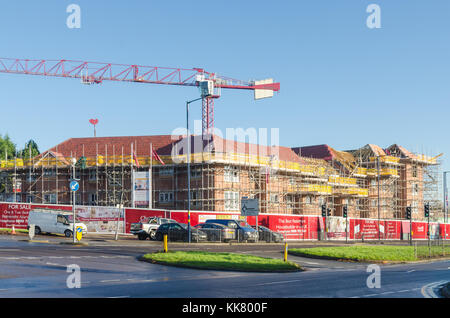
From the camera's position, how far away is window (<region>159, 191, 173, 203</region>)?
213ft

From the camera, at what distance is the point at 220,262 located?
83.5 ft

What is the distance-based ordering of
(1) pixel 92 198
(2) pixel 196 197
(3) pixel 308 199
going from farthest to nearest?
1. (3) pixel 308 199
2. (1) pixel 92 198
3. (2) pixel 196 197

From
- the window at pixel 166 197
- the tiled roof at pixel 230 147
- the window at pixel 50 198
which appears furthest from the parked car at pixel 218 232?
the window at pixel 50 198

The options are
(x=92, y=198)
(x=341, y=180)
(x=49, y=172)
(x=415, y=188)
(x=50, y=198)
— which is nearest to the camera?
(x=92, y=198)

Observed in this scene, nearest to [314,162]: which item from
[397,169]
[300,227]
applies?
[397,169]

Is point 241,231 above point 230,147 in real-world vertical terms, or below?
below

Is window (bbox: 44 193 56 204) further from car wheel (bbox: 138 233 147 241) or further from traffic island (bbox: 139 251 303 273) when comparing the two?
traffic island (bbox: 139 251 303 273)

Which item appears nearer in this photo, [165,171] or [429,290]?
[429,290]

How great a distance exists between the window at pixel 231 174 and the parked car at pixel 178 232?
22107 mm

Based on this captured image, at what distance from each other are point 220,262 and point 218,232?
16913 mm

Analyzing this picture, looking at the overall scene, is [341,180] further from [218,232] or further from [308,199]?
[218,232]

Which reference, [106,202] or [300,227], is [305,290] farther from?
[106,202]

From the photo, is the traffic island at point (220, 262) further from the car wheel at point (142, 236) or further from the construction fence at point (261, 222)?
the car wheel at point (142, 236)

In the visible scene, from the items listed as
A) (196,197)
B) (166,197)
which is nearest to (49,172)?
(166,197)
